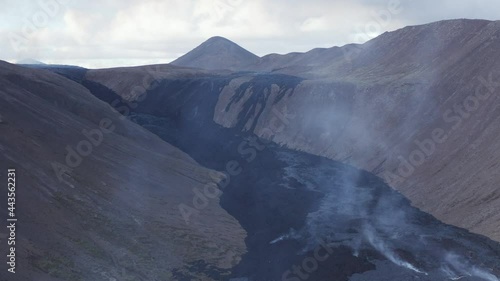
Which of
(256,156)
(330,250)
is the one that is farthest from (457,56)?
(330,250)

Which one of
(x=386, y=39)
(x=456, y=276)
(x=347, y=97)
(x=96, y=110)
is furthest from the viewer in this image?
(x=386, y=39)

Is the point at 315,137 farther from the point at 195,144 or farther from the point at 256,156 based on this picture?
the point at 195,144

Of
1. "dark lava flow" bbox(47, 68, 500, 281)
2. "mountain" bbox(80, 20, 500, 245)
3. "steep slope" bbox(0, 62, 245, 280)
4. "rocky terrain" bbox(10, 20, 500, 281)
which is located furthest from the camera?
"mountain" bbox(80, 20, 500, 245)

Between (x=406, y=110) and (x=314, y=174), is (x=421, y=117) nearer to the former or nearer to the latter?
(x=406, y=110)

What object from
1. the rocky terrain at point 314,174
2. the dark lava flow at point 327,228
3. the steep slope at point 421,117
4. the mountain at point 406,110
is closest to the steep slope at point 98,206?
the rocky terrain at point 314,174

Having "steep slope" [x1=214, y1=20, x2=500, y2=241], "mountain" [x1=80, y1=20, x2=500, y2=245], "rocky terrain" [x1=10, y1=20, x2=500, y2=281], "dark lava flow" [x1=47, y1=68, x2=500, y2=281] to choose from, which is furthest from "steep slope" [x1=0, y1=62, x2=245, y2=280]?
"mountain" [x1=80, y1=20, x2=500, y2=245]

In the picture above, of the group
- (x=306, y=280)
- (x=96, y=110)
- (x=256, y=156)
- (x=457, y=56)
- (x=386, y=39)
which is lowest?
(x=306, y=280)

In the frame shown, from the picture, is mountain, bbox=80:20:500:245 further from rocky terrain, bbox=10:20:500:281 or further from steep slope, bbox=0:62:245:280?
steep slope, bbox=0:62:245:280
